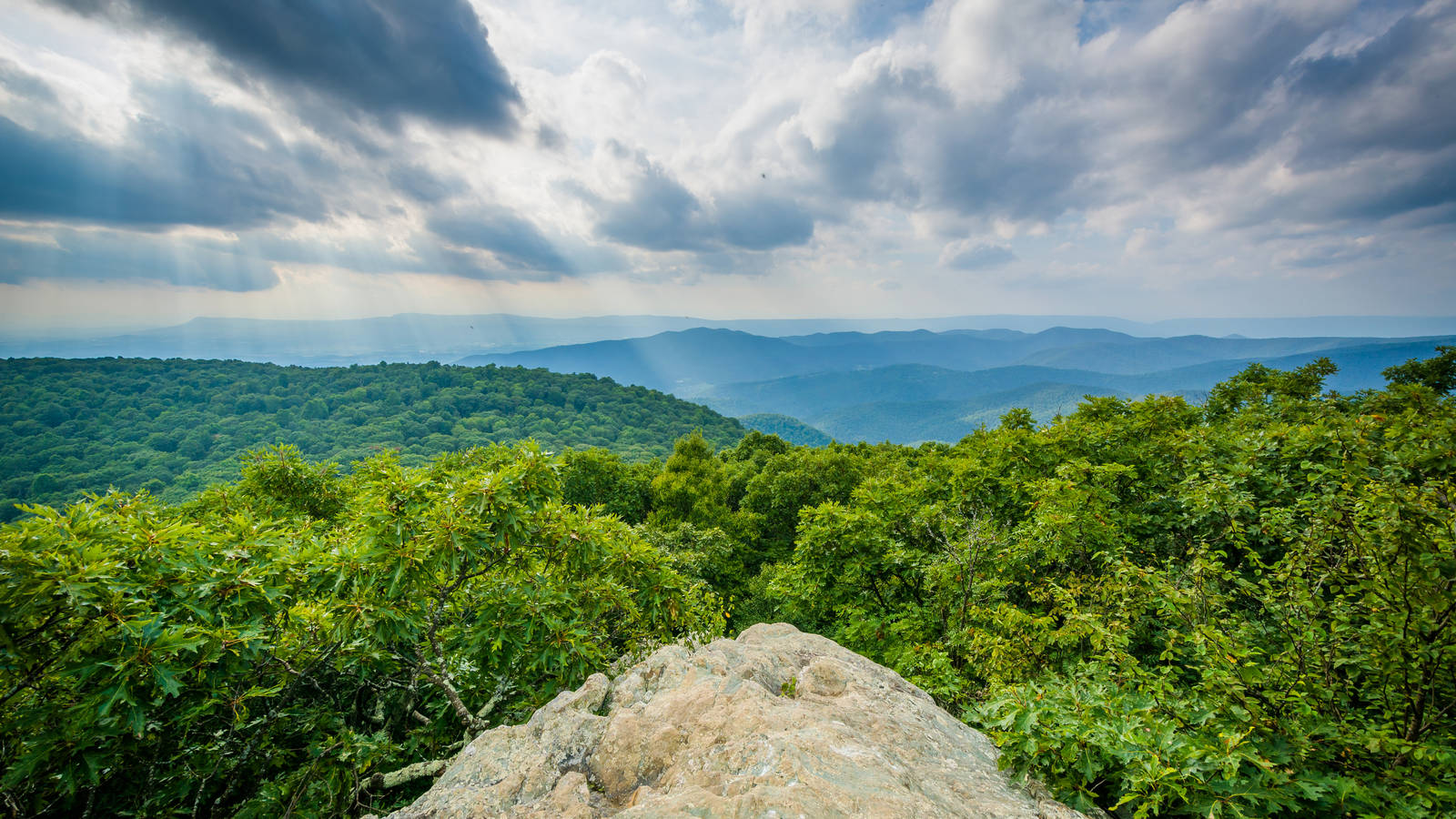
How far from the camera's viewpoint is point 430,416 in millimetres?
145500

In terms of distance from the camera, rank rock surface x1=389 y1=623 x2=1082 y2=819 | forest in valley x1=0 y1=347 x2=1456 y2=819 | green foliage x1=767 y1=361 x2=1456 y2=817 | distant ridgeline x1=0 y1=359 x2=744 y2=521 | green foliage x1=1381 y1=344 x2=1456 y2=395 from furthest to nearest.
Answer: distant ridgeline x1=0 y1=359 x2=744 y2=521 → green foliage x1=1381 y1=344 x2=1456 y2=395 → forest in valley x1=0 y1=347 x2=1456 y2=819 → green foliage x1=767 y1=361 x2=1456 y2=817 → rock surface x1=389 y1=623 x2=1082 y2=819

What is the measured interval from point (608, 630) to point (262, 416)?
19404 centimetres

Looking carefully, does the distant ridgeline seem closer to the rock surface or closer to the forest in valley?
the forest in valley

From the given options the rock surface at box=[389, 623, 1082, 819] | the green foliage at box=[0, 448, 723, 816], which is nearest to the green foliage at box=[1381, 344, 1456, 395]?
the rock surface at box=[389, 623, 1082, 819]

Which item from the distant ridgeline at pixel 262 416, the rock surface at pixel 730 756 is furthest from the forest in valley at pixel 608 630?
the distant ridgeline at pixel 262 416

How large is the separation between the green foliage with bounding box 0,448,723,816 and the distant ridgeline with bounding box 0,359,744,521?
85.8m

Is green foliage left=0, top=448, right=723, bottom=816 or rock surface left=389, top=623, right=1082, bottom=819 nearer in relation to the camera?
rock surface left=389, top=623, right=1082, bottom=819

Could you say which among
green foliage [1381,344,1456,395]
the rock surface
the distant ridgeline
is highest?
green foliage [1381,344,1456,395]

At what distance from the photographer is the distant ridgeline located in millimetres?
103750

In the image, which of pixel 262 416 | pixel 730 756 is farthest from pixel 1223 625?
pixel 262 416

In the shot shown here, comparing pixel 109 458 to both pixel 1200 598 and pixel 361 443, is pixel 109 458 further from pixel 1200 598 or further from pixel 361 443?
pixel 1200 598

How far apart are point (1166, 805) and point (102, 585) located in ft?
28.7

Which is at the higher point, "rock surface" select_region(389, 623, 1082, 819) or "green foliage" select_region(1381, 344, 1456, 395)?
"green foliage" select_region(1381, 344, 1456, 395)

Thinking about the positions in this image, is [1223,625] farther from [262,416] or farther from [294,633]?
[262,416]
